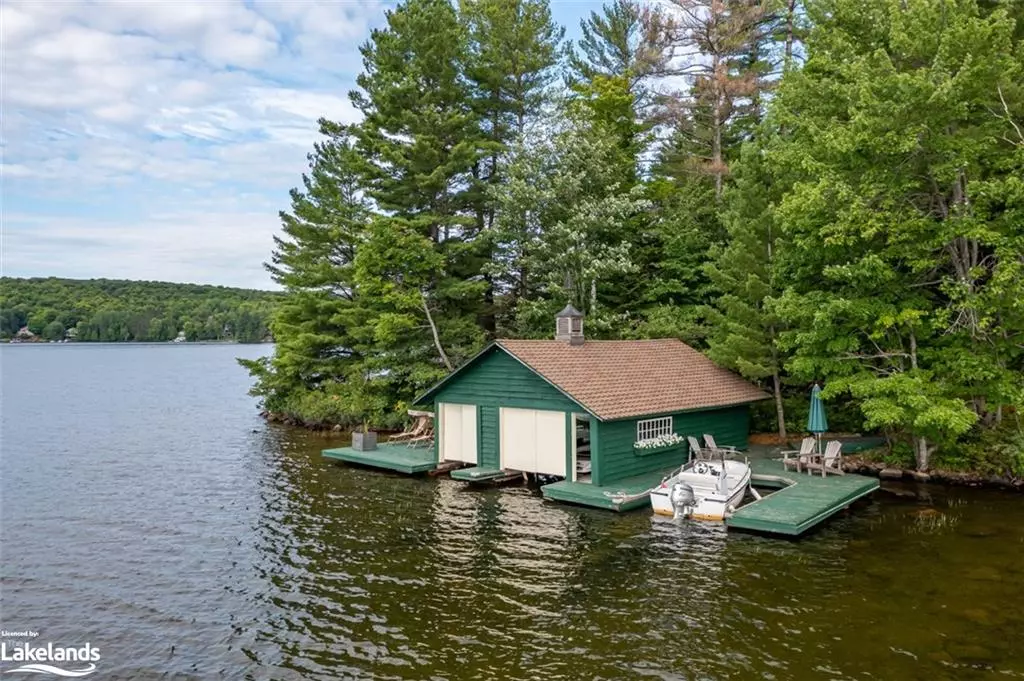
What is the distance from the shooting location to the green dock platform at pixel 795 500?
13.5 meters

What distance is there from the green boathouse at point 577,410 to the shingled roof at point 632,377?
4 cm

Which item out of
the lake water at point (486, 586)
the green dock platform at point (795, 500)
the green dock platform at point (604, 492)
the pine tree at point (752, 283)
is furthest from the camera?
the pine tree at point (752, 283)

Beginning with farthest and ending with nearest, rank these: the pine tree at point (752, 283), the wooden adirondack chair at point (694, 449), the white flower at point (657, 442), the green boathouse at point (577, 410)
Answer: the pine tree at point (752, 283) < the wooden adirondack chair at point (694, 449) < the white flower at point (657, 442) < the green boathouse at point (577, 410)

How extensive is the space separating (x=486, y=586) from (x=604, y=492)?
5439mm

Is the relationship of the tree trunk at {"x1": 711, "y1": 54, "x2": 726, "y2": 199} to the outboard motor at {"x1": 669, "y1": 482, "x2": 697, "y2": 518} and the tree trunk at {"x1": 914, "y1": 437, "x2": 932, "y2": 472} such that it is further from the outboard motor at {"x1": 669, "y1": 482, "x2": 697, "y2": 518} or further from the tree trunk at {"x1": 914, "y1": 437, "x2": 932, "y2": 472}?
the outboard motor at {"x1": 669, "y1": 482, "x2": 697, "y2": 518}

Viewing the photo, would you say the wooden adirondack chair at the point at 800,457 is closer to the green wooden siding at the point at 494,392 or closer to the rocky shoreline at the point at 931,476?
the rocky shoreline at the point at 931,476

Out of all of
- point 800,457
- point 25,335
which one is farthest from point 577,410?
point 25,335

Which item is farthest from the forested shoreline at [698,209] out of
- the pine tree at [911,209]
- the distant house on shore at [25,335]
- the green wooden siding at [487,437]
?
the distant house on shore at [25,335]

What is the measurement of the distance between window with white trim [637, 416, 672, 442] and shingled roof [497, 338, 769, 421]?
0.43m

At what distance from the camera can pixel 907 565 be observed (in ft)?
38.8

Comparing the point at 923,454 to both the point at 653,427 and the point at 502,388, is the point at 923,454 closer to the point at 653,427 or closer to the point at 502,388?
the point at 653,427

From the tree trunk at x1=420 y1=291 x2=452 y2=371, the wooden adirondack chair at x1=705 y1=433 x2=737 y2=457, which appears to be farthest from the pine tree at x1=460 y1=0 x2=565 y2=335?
the wooden adirondack chair at x1=705 y1=433 x2=737 y2=457

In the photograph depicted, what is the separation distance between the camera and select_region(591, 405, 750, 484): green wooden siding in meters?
16.8

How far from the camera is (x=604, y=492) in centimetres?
1594
